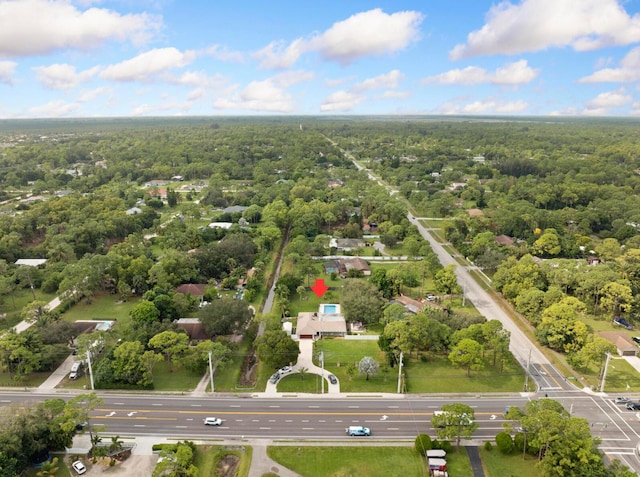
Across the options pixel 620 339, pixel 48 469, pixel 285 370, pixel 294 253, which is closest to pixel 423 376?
pixel 285 370

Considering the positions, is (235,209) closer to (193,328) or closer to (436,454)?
(193,328)

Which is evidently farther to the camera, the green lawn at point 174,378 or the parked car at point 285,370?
the parked car at point 285,370

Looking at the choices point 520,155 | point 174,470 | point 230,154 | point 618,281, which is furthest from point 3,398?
point 520,155

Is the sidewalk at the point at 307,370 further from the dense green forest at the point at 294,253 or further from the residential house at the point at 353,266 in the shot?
the residential house at the point at 353,266

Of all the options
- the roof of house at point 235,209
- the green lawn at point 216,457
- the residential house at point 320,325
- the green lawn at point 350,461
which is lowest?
the green lawn at point 350,461

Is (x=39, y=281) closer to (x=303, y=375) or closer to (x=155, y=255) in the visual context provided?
(x=155, y=255)

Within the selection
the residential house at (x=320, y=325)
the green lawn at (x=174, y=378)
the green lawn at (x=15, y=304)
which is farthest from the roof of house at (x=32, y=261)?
the residential house at (x=320, y=325)

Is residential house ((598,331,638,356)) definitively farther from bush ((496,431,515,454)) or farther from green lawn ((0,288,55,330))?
green lawn ((0,288,55,330))
